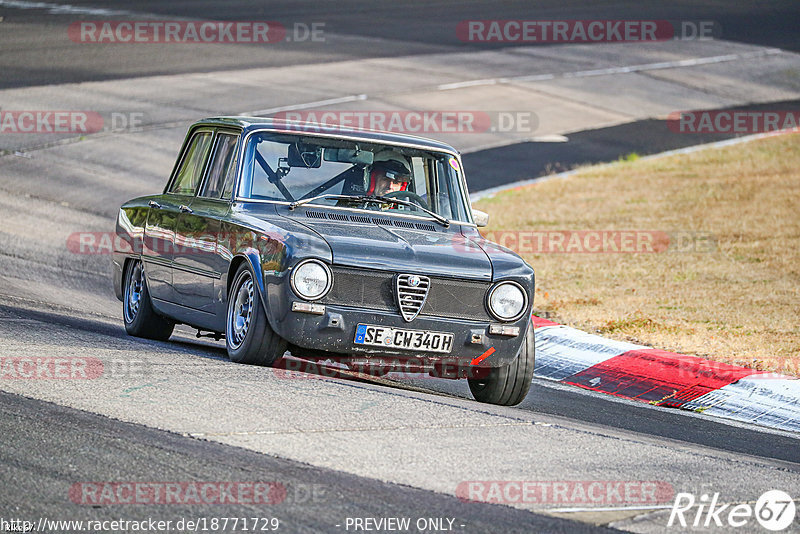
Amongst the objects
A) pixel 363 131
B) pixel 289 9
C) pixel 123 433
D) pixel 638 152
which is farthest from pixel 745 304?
pixel 289 9

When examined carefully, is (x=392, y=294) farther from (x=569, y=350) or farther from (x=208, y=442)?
(x=569, y=350)

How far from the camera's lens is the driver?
8375 mm

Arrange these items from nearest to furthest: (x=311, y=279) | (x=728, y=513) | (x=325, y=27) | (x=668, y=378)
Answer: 1. (x=728, y=513)
2. (x=311, y=279)
3. (x=668, y=378)
4. (x=325, y=27)

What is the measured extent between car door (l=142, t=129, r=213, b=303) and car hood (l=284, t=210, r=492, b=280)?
4.77 feet

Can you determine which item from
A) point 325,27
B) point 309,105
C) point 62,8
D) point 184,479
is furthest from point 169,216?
point 62,8

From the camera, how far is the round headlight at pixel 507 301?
7.34 m

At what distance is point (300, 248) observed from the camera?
7.03m

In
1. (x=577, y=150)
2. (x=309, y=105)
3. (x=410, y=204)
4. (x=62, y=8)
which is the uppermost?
(x=62, y=8)

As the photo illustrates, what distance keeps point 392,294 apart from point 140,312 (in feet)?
9.33

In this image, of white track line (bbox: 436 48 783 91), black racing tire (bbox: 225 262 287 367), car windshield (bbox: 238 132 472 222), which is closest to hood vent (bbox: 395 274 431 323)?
black racing tire (bbox: 225 262 287 367)

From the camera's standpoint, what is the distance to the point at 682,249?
14914mm

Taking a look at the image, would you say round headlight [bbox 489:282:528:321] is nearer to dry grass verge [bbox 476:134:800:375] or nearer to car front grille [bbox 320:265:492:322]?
car front grille [bbox 320:265:492:322]

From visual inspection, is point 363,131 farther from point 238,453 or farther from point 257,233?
point 238,453

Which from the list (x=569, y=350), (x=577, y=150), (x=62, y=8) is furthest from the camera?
(x=62, y=8)
